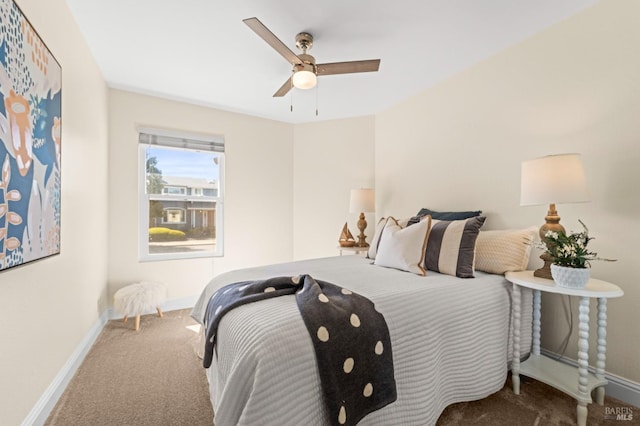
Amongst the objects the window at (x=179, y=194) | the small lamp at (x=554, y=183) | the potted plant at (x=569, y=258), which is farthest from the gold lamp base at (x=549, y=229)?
the window at (x=179, y=194)

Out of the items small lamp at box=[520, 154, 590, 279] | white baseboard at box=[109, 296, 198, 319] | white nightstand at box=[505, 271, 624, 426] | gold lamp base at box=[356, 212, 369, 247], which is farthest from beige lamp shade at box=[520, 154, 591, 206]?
white baseboard at box=[109, 296, 198, 319]

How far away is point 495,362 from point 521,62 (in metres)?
2.18

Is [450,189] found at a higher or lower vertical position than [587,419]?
higher

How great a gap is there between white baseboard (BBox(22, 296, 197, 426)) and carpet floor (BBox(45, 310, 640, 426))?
0.04 meters

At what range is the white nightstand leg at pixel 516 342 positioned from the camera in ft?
5.85

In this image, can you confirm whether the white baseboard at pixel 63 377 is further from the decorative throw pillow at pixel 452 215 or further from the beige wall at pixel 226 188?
the decorative throw pillow at pixel 452 215

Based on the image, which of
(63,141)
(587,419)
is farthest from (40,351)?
(587,419)

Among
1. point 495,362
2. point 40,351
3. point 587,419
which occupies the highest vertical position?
point 40,351

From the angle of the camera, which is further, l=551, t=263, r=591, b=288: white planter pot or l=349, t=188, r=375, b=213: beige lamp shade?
l=349, t=188, r=375, b=213: beige lamp shade

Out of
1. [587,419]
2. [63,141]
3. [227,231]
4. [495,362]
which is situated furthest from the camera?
[227,231]

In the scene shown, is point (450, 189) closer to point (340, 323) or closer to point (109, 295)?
point (340, 323)

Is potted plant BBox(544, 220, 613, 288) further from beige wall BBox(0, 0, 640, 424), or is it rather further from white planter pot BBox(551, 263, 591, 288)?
beige wall BBox(0, 0, 640, 424)

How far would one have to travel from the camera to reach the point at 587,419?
156 centimetres

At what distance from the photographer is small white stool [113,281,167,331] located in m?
2.73
